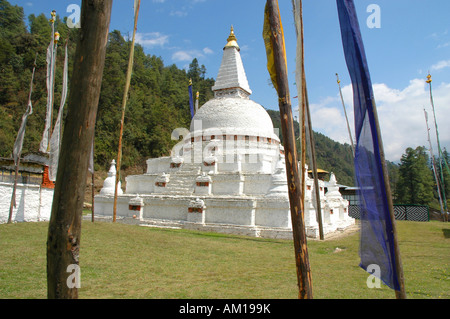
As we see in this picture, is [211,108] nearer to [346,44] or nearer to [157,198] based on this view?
[157,198]

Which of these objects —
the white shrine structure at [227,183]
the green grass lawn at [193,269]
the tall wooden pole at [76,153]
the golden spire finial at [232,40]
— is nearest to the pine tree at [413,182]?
the white shrine structure at [227,183]

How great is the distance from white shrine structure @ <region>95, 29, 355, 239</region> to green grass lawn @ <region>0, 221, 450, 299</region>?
333 cm

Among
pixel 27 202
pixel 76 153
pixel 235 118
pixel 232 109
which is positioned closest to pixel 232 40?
pixel 232 109

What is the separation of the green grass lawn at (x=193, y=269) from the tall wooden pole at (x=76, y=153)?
6.91 feet

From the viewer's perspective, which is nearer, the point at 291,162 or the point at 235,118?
the point at 291,162

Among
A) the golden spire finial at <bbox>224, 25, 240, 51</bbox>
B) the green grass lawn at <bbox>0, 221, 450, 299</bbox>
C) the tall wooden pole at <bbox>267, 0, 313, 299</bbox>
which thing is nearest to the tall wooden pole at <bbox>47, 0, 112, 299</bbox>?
the green grass lawn at <bbox>0, 221, 450, 299</bbox>

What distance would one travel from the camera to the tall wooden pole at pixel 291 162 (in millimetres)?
3504

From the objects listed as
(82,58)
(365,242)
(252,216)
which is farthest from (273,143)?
(82,58)

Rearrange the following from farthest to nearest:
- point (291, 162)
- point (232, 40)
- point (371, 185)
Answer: point (232, 40), point (291, 162), point (371, 185)

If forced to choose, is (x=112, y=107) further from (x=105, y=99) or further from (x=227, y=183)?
(x=227, y=183)

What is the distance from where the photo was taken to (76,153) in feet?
8.41

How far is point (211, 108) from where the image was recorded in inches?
830

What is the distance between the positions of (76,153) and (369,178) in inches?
130

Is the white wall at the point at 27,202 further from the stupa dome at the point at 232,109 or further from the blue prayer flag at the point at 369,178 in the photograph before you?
the blue prayer flag at the point at 369,178
